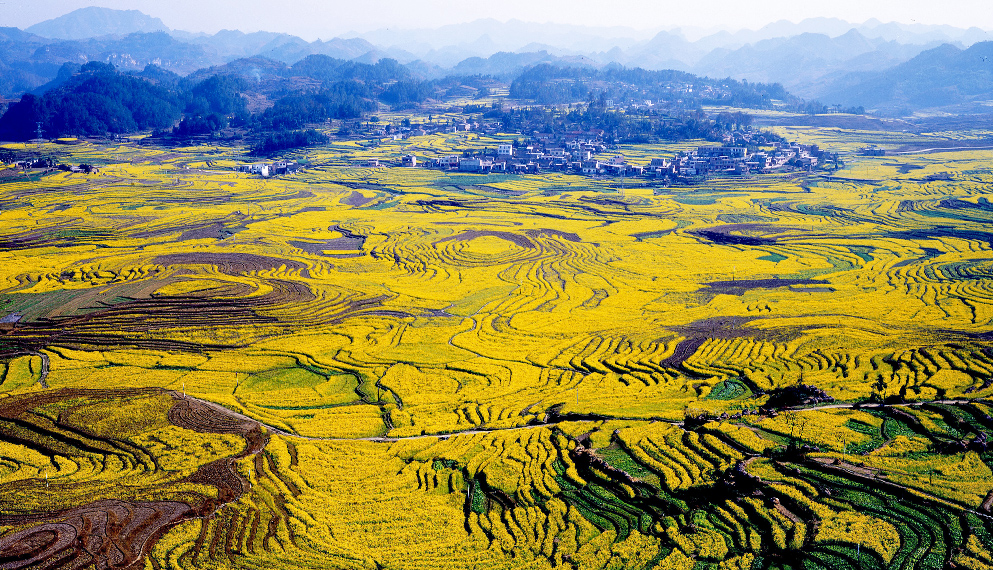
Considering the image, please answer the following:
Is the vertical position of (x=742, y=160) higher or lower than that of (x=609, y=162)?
higher

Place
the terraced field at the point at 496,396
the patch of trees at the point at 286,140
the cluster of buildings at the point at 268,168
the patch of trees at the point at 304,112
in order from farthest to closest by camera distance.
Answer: the patch of trees at the point at 304,112 < the patch of trees at the point at 286,140 < the cluster of buildings at the point at 268,168 < the terraced field at the point at 496,396

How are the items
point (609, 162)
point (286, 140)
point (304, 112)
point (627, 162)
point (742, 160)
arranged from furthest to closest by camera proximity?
point (304, 112) < point (286, 140) < point (627, 162) < point (609, 162) < point (742, 160)

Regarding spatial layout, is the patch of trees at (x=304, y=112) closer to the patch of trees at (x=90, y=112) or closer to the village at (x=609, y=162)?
the patch of trees at (x=90, y=112)

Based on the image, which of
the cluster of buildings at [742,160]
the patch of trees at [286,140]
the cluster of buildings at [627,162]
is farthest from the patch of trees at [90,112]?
the cluster of buildings at [742,160]

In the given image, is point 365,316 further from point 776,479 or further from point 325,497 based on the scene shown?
point 776,479

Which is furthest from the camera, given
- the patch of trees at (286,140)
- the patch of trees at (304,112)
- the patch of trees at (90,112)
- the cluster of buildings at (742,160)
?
the patch of trees at (304,112)

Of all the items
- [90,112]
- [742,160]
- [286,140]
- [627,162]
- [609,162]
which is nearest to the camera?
[742,160]

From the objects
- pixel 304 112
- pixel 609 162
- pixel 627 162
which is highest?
pixel 304 112

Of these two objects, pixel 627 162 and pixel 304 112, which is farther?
pixel 304 112

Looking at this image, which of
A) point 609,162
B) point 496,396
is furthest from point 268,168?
point 496,396

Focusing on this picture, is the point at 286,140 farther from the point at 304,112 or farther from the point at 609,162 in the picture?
the point at 609,162
